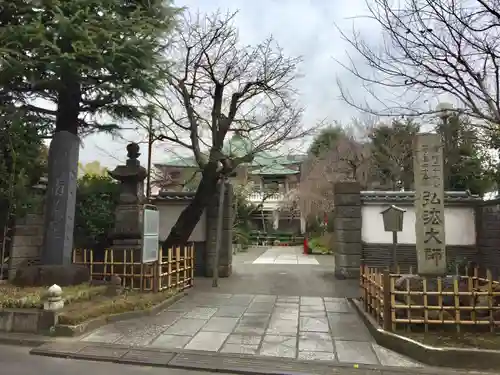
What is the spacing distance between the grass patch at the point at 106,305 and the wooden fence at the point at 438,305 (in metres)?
4.48

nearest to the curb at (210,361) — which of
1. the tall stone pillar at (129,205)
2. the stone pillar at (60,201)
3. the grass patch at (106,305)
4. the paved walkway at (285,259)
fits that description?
the grass patch at (106,305)

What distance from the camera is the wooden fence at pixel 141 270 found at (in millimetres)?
9078

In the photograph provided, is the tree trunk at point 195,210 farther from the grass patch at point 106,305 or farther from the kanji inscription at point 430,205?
the kanji inscription at point 430,205

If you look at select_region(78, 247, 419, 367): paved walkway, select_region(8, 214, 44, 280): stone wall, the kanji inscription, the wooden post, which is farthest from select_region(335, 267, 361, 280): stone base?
select_region(8, 214, 44, 280): stone wall

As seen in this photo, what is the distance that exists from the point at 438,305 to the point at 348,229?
642 cm

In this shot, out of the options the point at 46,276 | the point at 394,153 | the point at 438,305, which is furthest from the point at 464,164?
the point at 46,276

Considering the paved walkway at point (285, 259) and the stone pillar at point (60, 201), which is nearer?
the stone pillar at point (60, 201)

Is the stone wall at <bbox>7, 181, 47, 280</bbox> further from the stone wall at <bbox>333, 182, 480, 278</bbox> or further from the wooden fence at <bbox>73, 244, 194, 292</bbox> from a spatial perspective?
the stone wall at <bbox>333, 182, 480, 278</bbox>

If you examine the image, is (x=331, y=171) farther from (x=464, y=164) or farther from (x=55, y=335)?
(x=55, y=335)

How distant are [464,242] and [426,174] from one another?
252 inches

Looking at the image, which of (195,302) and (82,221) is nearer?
(195,302)

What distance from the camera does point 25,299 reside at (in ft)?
22.6

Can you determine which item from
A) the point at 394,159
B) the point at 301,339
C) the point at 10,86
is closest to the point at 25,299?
the point at 301,339

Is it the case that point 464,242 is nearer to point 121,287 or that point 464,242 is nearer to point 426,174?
point 426,174
